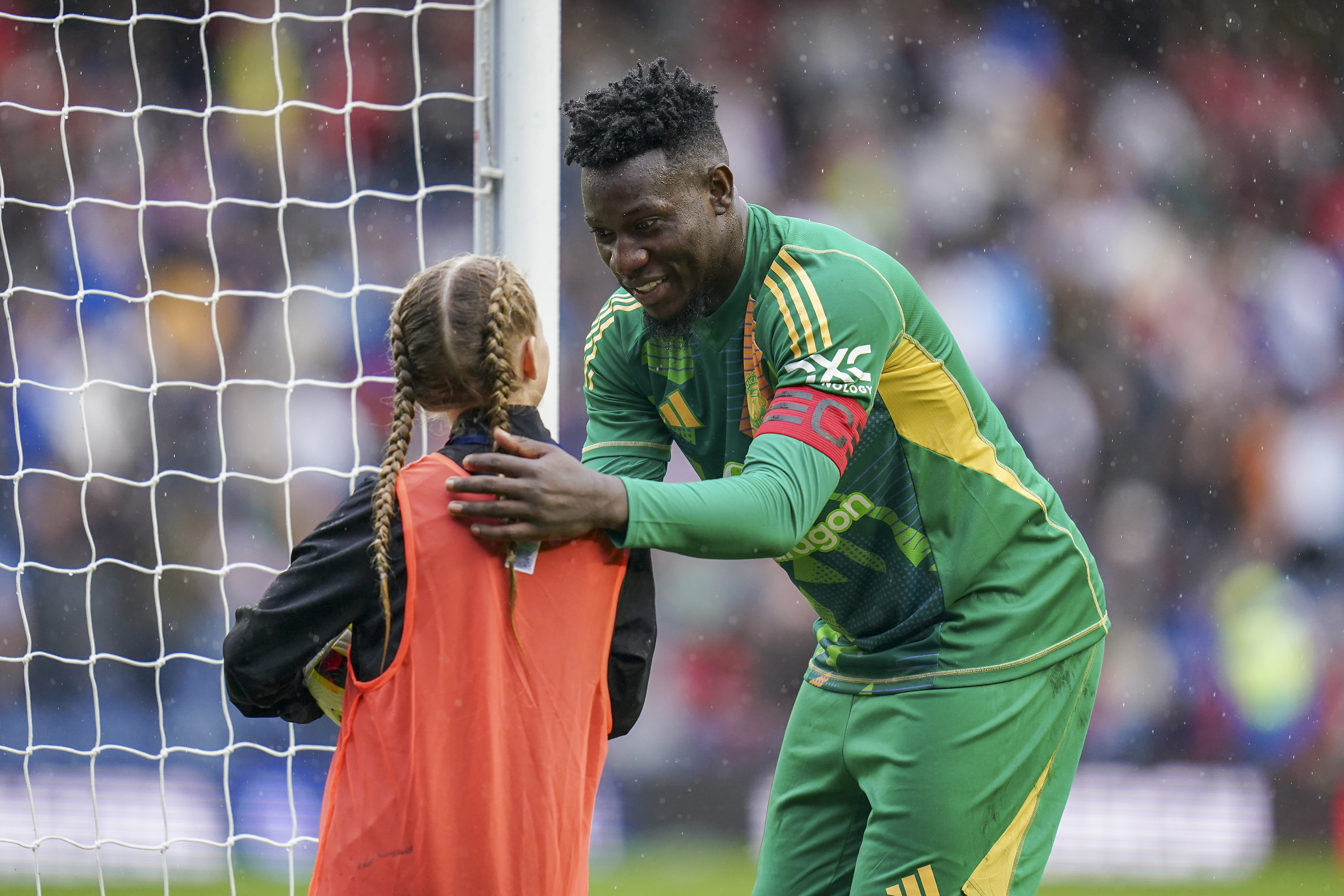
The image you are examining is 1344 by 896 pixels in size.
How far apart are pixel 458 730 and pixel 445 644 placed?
11 cm

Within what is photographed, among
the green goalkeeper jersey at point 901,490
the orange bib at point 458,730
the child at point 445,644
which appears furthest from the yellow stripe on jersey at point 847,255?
the orange bib at point 458,730

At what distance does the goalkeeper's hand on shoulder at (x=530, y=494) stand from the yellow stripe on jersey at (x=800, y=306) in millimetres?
421

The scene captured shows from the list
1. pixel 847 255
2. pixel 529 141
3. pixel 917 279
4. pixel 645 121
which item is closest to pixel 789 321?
pixel 847 255

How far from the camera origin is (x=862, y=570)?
2.08 meters

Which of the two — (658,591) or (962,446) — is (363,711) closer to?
(962,446)

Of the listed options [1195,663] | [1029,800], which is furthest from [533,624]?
[1195,663]

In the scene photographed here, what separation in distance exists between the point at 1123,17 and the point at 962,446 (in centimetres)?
529

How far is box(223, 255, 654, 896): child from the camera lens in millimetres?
1478

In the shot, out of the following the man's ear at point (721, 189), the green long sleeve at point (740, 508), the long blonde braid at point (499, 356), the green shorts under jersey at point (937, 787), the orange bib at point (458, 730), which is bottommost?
the green shorts under jersey at point (937, 787)

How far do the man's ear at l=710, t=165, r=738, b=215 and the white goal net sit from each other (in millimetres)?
3068

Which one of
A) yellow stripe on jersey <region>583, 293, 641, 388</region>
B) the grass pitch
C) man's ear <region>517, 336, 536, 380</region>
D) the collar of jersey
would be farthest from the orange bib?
the grass pitch

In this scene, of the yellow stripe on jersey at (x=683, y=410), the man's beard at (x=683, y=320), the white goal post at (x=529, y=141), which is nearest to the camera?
the man's beard at (x=683, y=320)

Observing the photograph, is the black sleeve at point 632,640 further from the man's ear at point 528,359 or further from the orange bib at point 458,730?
the man's ear at point 528,359

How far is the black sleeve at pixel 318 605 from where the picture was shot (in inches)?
57.6
